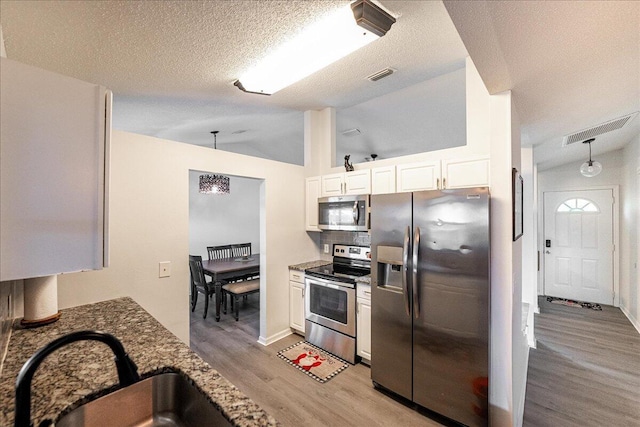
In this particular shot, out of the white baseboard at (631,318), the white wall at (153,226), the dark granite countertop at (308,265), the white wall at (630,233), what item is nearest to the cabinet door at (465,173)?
the dark granite countertop at (308,265)

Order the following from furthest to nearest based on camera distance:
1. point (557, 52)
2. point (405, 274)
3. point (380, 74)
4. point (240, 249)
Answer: point (240, 249), point (380, 74), point (405, 274), point (557, 52)

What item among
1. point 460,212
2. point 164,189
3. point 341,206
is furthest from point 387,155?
point 164,189

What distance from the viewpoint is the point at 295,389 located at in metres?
2.43

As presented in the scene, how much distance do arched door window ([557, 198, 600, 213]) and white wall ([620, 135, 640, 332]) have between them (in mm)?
397

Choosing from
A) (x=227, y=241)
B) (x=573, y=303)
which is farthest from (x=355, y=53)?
(x=573, y=303)

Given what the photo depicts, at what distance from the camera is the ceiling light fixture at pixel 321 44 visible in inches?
61.0

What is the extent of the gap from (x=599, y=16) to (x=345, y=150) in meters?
4.51

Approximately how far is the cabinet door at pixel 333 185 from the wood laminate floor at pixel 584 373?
8.48ft

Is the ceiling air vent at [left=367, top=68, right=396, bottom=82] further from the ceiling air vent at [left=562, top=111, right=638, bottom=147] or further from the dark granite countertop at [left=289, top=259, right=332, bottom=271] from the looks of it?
the ceiling air vent at [left=562, top=111, right=638, bottom=147]

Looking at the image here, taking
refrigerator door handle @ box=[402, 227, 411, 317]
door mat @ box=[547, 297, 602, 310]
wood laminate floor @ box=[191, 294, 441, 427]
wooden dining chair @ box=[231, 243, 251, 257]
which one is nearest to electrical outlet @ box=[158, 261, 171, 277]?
wood laminate floor @ box=[191, 294, 441, 427]

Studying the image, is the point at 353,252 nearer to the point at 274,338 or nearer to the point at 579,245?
the point at 274,338

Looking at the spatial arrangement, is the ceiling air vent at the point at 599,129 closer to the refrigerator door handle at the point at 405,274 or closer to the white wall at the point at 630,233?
the white wall at the point at 630,233

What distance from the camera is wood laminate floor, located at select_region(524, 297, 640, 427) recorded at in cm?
220

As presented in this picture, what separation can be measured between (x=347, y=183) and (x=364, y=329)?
155 centimetres
